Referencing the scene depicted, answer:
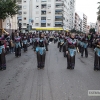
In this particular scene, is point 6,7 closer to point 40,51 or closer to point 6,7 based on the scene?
point 6,7

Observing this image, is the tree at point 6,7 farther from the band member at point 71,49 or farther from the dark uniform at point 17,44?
the band member at point 71,49

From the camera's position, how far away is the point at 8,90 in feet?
22.3

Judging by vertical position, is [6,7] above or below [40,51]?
above

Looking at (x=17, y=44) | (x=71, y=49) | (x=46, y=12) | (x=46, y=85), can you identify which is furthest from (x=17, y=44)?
(x=46, y=12)

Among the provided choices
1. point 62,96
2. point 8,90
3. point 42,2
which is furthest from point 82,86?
point 42,2

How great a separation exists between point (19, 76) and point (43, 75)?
3.41 ft

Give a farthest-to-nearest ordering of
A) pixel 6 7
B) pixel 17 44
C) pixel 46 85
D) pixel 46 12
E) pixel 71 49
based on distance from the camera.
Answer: pixel 46 12 → pixel 6 7 → pixel 17 44 → pixel 71 49 → pixel 46 85

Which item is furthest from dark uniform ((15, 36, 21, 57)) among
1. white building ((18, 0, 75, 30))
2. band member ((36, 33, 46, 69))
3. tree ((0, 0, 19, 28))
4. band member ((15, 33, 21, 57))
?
white building ((18, 0, 75, 30))

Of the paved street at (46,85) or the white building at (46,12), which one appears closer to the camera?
the paved street at (46,85)

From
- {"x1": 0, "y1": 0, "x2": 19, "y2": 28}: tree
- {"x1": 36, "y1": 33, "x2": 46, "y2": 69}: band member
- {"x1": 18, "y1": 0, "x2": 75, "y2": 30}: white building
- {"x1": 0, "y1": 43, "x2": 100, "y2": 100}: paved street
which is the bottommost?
{"x1": 0, "y1": 43, "x2": 100, "y2": 100}: paved street

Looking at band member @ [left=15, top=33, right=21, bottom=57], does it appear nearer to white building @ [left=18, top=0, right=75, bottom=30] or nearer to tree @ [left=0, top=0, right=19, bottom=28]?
tree @ [left=0, top=0, right=19, bottom=28]

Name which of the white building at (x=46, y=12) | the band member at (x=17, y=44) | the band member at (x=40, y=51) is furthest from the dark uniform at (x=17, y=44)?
the white building at (x=46, y=12)

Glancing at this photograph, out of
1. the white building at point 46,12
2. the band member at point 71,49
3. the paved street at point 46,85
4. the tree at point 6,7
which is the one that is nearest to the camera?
the paved street at point 46,85

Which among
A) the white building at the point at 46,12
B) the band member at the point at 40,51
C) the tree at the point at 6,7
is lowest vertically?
the band member at the point at 40,51
